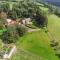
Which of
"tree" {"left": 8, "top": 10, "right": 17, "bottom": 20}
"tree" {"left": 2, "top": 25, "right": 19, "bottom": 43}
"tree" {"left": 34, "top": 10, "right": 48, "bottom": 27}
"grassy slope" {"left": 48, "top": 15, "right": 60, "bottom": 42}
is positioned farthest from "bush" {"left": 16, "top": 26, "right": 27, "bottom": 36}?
"tree" {"left": 8, "top": 10, "right": 17, "bottom": 20}

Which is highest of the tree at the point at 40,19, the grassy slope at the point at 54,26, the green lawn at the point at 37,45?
the tree at the point at 40,19

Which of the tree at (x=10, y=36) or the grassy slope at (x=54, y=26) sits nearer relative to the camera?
the tree at (x=10, y=36)

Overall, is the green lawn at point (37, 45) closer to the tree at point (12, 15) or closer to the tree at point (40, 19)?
the tree at point (40, 19)

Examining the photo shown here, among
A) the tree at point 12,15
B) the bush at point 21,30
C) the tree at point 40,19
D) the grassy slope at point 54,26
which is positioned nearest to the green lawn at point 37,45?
the bush at point 21,30

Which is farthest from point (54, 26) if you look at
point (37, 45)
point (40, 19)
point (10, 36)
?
point (10, 36)

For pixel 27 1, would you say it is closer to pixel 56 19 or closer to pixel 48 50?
pixel 56 19

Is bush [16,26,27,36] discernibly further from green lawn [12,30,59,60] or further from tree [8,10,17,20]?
tree [8,10,17,20]

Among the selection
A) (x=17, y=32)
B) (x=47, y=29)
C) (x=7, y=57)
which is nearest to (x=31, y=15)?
(x=47, y=29)
